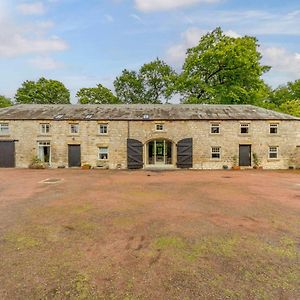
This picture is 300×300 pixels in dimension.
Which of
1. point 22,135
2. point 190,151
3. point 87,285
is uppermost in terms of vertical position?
point 22,135

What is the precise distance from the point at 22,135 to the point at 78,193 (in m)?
15.9

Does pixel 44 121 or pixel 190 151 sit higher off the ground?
pixel 44 121

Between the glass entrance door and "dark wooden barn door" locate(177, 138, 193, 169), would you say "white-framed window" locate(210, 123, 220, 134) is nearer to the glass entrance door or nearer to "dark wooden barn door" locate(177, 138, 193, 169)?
"dark wooden barn door" locate(177, 138, 193, 169)

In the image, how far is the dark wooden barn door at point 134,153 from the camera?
24500 mm

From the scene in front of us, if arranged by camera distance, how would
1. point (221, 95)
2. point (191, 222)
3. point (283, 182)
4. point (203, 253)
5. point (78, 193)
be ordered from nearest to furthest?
point (203, 253) → point (191, 222) → point (78, 193) → point (283, 182) → point (221, 95)

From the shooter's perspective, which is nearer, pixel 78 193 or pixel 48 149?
pixel 78 193

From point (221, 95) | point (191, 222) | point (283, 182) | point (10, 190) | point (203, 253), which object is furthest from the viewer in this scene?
point (221, 95)

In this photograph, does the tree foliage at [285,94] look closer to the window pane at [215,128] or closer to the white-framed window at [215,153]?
the window pane at [215,128]

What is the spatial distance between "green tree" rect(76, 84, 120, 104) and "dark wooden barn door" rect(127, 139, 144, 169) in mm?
24437

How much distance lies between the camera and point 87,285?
475cm

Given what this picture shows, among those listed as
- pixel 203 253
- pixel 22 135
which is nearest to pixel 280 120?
pixel 203 253

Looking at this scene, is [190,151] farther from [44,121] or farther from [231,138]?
[44,121]

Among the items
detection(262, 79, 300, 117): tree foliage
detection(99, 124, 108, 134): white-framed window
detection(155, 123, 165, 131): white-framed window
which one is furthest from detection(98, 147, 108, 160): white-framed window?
detection(262, 79, 300, 117): tree foliage

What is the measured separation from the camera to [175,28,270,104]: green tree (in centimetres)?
3195
